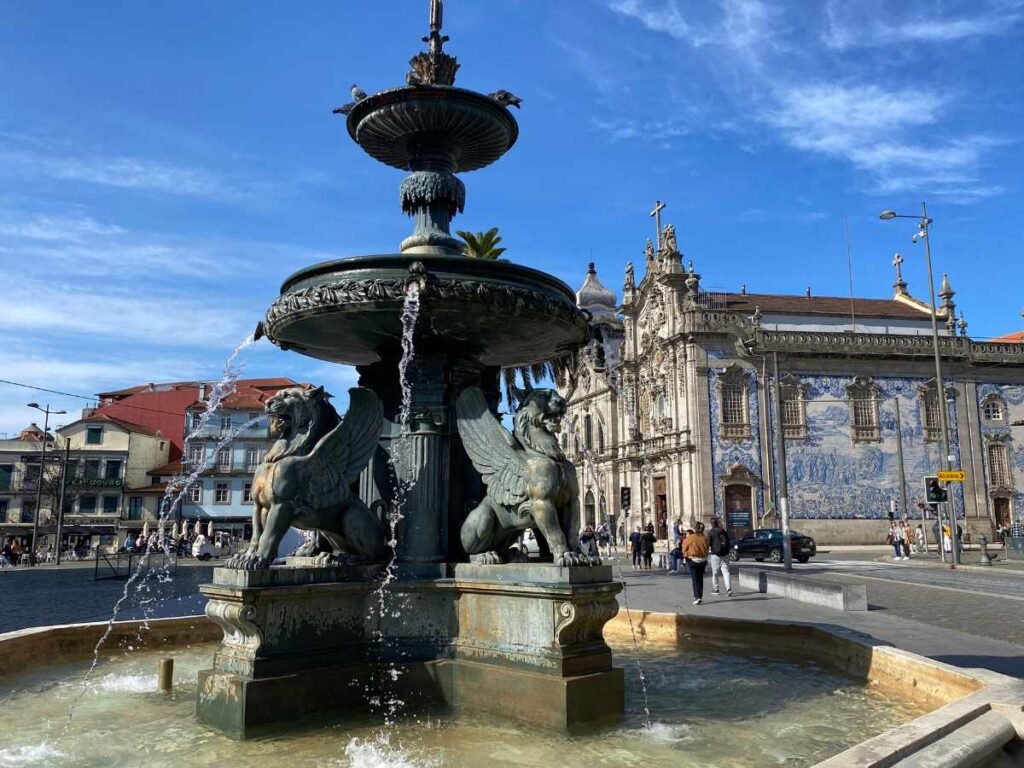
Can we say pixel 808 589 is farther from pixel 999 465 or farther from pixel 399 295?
pixel 999 465

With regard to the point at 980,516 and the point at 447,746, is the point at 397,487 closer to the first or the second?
the point at 447,746

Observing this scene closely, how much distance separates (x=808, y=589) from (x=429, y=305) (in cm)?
965

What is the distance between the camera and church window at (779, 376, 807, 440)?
3931 cm

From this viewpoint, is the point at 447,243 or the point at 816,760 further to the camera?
the point at 447,243

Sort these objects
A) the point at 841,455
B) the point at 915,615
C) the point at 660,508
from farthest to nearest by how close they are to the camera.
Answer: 1. the point at 660,508
2. the point at 841,455
3. the point at 915,615

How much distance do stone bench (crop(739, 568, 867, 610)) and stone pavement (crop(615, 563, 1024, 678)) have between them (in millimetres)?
146

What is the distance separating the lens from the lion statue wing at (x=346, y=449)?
5.30 m

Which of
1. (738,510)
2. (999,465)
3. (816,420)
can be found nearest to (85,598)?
(738,510)

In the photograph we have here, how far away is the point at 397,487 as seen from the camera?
6.08 m

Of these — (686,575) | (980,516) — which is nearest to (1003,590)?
(686,575)

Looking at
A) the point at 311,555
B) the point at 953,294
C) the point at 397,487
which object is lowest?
the point at 311,555

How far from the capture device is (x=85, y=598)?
1633cm

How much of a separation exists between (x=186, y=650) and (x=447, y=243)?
458 cm

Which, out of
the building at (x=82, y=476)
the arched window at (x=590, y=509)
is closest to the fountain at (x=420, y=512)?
the arched window at (x=590, y=509)
